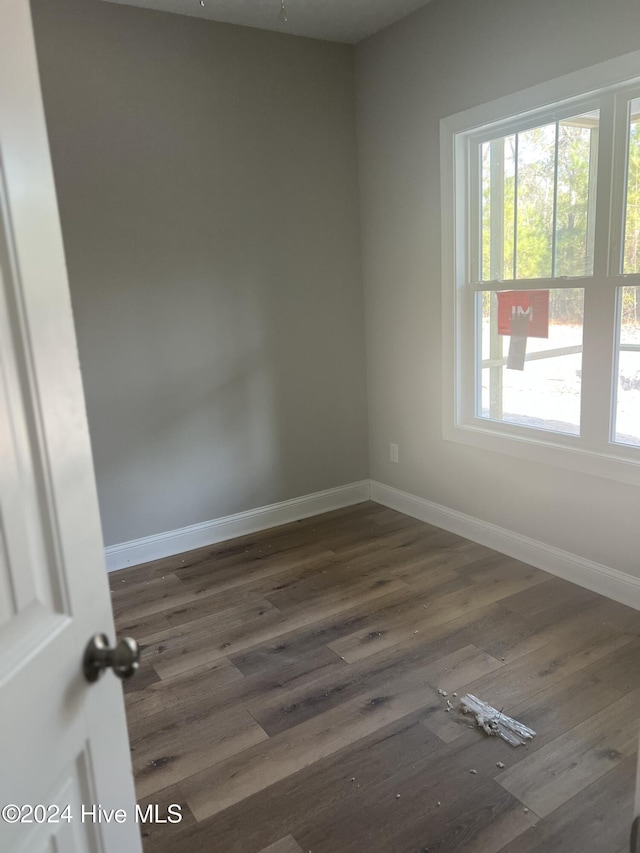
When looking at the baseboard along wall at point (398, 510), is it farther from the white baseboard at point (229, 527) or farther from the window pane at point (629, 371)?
the window pane at point (629, 371)

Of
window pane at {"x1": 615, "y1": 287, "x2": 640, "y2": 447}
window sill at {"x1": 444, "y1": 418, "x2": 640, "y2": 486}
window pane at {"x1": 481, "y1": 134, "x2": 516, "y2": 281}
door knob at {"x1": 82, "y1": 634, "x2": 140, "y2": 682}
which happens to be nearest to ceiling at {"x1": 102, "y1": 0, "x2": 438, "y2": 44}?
window pane at {"x1": 481, "y1": 134, "x2": 516, "y2": 281}

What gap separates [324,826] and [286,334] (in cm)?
260

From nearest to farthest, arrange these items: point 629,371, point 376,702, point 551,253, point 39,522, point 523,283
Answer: point 39,522
point 376,702
point 629,371
point 551,253
point 523,283

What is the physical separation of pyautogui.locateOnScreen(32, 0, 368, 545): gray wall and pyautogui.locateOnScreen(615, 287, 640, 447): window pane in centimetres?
172

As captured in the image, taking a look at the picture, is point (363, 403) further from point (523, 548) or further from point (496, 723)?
point (496, 723)

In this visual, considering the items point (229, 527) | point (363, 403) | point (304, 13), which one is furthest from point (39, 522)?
point (363, 403)

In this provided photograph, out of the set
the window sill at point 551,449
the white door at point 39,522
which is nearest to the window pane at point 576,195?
the window sill at point 551,449

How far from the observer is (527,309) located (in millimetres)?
3072

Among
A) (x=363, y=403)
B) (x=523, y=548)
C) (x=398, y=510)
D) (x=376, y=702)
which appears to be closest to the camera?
(x=376, y=702)

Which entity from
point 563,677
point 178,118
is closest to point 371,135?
point 178,118

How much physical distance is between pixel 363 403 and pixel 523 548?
140 centimetres

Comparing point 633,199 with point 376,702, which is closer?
point 376,702

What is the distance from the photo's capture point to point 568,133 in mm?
2764

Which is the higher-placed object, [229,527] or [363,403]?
[363,403]
